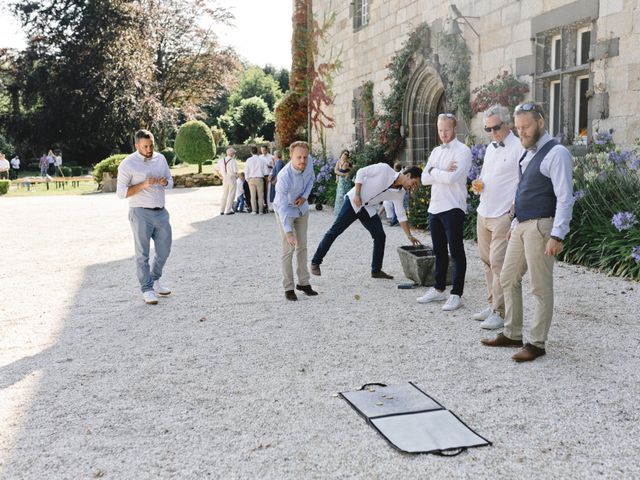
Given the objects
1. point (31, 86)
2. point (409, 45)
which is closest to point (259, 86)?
point (31, 86)

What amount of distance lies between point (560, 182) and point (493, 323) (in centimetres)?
154

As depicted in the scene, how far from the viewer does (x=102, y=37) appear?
3222 centimetres

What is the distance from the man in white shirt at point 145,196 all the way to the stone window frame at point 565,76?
5752 mm

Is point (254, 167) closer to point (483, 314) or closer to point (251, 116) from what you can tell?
point (483, 314)

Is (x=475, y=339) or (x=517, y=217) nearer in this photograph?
(x=517, y=217)

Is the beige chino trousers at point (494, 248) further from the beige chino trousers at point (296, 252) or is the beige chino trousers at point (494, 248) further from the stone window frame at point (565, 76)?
the stone window frame at point (565, 76)

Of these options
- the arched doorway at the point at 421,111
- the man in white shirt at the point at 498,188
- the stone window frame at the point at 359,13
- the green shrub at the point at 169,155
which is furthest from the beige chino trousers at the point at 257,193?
the green shrub at the point at 169,155

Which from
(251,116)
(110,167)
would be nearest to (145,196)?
(110,167)

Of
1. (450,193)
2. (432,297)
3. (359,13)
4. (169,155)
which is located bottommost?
(432,297)

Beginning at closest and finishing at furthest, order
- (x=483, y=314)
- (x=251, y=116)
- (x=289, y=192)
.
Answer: (x=483, y=314) → (x=289, y=192) → (x=251, y=116)

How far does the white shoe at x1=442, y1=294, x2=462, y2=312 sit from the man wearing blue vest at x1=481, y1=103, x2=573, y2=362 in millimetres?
1423

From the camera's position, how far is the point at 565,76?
944 centimetres

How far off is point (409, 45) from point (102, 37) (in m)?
23.2

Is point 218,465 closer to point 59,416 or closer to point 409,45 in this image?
point 59,416
